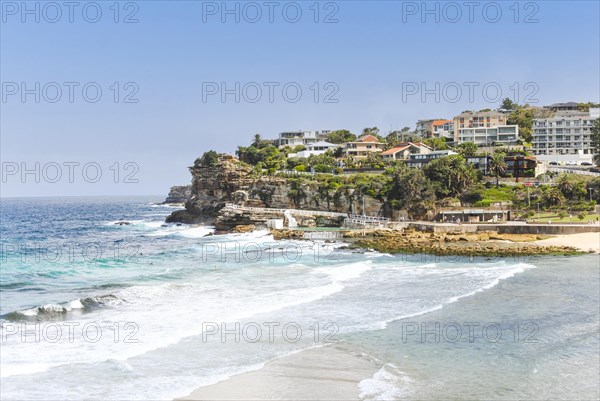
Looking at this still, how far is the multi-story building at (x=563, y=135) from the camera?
375ft

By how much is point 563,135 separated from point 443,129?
29.0 meters

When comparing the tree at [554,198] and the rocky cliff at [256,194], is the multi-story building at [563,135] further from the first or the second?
the rocky cliff at [256,194]

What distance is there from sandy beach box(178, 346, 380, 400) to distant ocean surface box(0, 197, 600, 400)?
53 centimetres

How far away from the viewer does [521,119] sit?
131500 mm

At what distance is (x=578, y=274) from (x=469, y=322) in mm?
16974

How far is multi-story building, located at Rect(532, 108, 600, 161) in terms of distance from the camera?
11444cm

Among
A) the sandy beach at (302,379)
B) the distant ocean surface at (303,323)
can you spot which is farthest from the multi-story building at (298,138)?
the sandy beach at (302,379)

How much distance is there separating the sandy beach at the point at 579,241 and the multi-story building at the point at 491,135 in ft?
208

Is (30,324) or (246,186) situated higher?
(246,186)

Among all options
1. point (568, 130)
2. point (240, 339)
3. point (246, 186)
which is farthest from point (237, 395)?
point (568, 130)

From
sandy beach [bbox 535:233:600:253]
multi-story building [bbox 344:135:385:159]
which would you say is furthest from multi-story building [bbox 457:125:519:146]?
sandy beach [bbox 535:233:600:253]

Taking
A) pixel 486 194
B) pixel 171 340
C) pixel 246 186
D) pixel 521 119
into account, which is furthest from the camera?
pixel 521 119

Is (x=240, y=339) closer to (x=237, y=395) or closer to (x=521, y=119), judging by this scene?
(x=237, y=395)

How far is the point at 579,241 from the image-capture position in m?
53.3
